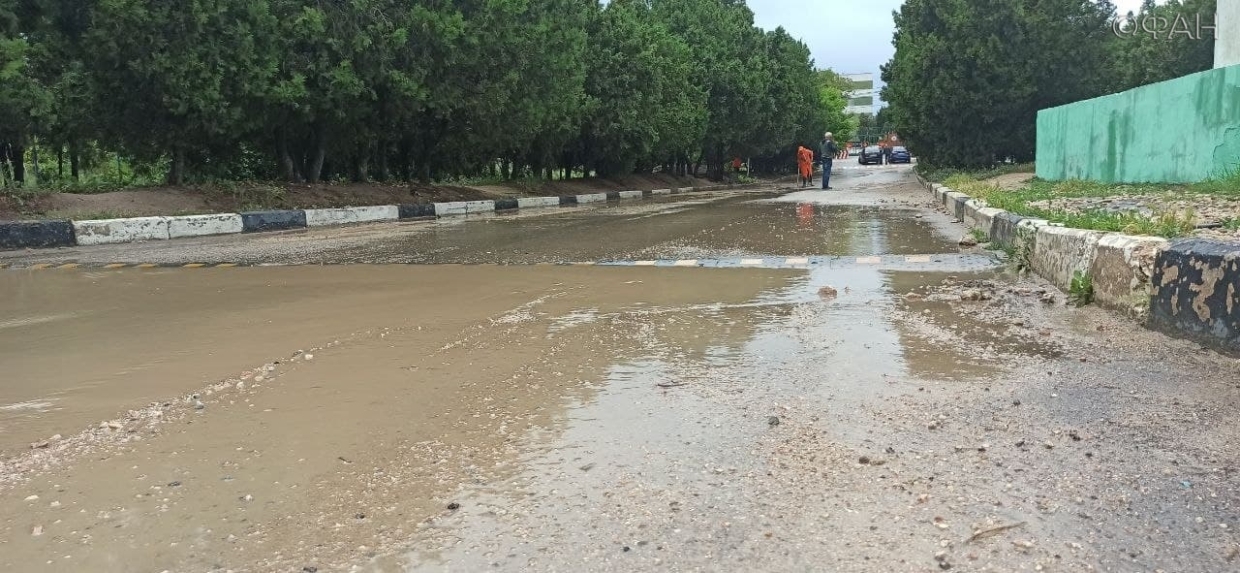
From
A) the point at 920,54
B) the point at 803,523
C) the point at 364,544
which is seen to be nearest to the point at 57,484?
the point at 364,544

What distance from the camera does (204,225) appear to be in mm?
12508

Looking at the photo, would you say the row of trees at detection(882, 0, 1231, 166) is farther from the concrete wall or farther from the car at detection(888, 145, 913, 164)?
the car at detection(888, 145, 913, 164)

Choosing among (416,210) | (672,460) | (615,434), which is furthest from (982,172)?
(672,460)

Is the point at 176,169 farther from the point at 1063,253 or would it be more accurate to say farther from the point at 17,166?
the point at 1063,253

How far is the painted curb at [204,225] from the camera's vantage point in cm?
1212

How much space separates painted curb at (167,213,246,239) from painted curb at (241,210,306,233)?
104 millimetres

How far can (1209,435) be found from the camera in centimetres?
293

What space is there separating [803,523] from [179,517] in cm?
171

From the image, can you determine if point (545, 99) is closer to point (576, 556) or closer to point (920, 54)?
point (920, 54)

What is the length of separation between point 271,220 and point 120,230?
2.24m

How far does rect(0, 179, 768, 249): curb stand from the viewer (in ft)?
36.0

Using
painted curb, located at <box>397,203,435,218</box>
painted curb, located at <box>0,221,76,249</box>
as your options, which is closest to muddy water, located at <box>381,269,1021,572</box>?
painted curb, located at <box>0,221,76,249</box>

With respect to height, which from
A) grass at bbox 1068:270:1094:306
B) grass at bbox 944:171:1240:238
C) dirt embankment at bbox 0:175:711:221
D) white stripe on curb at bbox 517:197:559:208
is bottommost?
grass at bbox 1068:270:1094:306

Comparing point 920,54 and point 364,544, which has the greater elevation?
point 920,54
